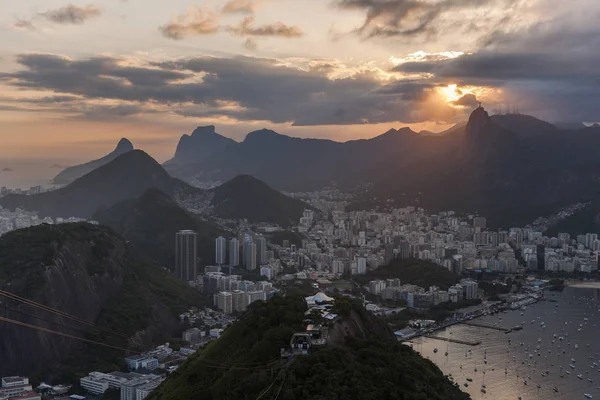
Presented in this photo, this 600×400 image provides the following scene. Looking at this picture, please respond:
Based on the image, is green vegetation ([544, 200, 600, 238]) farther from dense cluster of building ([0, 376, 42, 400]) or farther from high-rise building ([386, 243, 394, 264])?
dense cluster of building ([0, 376, 42, 400])

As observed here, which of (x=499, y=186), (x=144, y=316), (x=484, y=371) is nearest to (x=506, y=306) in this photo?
(x=484, y=371)

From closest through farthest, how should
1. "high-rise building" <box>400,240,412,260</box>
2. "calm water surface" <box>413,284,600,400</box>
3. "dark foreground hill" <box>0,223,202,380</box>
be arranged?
1. "calm water surface" <box>413,284,600,400</box>
2. "dark foreground hill" <box>0,223,202,380</box>
3. "high-rise building" <box>400,240,412,260</box>

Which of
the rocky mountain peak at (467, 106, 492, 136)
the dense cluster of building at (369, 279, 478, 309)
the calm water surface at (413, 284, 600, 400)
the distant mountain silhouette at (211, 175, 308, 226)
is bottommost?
the calm water surface at (413, 284, 600, 400)

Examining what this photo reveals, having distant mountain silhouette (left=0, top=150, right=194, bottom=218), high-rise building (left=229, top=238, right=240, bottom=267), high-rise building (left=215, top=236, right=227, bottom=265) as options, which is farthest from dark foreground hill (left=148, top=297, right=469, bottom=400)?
distant mountain silhouette (left=0, top=150, right=194, bottom=218)

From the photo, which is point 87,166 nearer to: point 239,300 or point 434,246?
point 434,246

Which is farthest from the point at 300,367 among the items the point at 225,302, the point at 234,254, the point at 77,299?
the point at 234,254
